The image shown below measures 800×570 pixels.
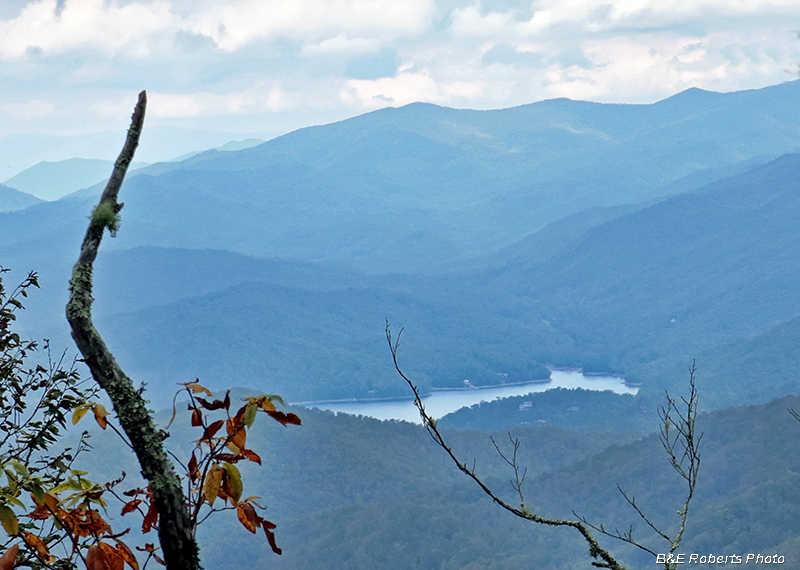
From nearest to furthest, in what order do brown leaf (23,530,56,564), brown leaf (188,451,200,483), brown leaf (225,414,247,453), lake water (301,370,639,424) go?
1. brown leaf (225,414,247,453)
2. brown leaf (188,451,200,483)
3. brown leaf (23,530,56,564)
4. lake water (301,370,639,424)

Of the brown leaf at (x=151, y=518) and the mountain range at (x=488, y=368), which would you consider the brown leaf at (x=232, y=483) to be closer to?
the brown leaf at (x=151, y=518)

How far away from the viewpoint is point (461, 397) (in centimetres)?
12225

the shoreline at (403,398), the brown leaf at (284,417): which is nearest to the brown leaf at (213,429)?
the brown leaf at (284,417)

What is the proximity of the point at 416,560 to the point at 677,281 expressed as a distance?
446 feet

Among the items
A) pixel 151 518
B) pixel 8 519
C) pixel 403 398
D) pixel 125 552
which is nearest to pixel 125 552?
pixel 125 552

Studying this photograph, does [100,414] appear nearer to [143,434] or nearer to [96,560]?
[143,434]

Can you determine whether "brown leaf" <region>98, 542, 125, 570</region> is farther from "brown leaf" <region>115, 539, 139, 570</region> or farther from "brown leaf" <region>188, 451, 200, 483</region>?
"brown leaf" <region>188, 451, 200, 483</region>

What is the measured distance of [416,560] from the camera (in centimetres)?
5284

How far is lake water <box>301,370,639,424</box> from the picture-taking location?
110312mm

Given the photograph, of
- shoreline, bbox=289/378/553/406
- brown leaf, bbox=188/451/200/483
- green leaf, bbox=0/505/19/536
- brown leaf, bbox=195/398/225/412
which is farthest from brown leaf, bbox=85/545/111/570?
shoreline, bbox=289/378/553/406

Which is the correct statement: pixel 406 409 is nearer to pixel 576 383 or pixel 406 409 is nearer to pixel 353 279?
pixel 576 383

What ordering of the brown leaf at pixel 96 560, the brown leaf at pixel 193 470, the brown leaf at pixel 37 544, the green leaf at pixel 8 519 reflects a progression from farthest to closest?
the brown leaf at pixel 37 544, the brown leaf at pixel 193 470, the brown leaf at pixel 96 560, the green leaf at pixel 8 519

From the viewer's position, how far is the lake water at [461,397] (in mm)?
110312

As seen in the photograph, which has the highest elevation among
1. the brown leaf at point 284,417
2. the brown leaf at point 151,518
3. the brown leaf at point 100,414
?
the brown leaf at point 100,414
